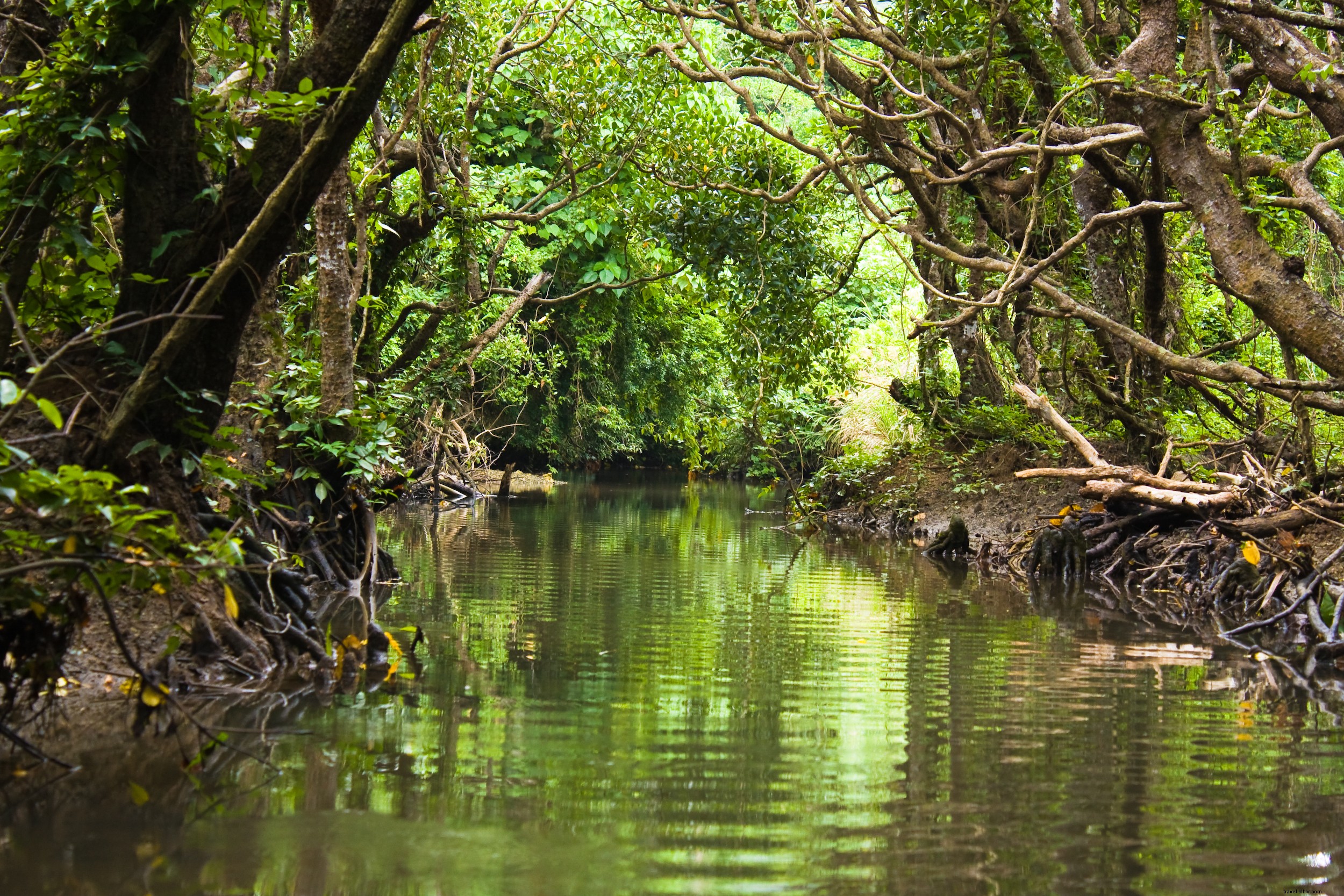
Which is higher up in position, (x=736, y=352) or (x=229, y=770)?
(x=736, y=352)

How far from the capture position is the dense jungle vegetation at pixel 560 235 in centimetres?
518

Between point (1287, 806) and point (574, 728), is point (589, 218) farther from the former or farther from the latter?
point (1287, 806)

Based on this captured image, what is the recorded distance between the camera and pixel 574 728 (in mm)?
5043

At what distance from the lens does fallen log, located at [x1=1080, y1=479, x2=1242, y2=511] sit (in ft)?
35.1

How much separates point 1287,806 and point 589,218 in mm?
15064

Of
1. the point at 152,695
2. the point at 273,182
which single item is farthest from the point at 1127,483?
the point at 152,695

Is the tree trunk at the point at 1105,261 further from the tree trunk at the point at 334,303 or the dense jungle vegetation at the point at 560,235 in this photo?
the tree trunk at the point at 334,303

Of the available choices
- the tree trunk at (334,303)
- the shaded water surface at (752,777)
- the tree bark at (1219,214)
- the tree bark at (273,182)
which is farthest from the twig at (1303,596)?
the tree bark at (273,182)

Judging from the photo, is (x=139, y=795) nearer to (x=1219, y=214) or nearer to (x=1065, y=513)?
(x=1219, y=214)

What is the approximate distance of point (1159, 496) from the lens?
11.2 metres

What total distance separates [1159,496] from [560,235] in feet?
35.8

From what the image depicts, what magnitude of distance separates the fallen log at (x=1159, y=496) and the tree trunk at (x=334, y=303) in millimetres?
6847

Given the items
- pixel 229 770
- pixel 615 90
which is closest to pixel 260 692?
pixel 229 770

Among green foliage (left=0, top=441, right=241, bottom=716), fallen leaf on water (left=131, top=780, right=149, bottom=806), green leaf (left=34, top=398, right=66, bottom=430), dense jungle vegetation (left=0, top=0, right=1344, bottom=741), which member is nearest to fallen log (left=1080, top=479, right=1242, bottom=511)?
dense jungle vegetation (left=0, top=0, right=1344, bottom=741)
